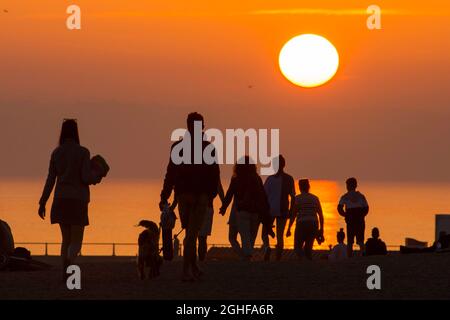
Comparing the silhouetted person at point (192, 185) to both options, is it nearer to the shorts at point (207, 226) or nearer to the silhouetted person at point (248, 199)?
the silhouetted person at point (248, 199)

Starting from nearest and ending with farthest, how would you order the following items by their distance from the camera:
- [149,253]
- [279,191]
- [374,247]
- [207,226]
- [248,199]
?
[149,253] → [248,199] → [207,226] → [279,191] → [374,247]

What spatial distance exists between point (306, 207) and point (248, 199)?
2.07m

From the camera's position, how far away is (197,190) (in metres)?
17.2

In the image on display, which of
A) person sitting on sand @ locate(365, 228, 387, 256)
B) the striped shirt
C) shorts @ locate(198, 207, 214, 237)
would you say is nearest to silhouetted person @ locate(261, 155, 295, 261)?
the striped shirt

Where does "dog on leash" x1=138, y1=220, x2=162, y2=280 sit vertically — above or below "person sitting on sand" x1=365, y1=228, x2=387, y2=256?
below

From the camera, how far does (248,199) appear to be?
21.7 m

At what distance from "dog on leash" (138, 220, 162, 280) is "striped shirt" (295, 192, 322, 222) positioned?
527cm

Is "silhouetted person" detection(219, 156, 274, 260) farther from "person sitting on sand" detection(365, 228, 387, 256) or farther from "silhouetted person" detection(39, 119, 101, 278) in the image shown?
"silhouetted person" detection(39, 119, 101, 278)

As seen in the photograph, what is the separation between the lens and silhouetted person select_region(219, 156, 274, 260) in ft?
70.4

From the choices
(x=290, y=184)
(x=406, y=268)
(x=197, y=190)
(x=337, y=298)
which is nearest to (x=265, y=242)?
(x=290, y=184)

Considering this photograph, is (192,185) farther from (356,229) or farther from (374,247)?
(374,247)

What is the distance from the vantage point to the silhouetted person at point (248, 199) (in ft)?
70.4

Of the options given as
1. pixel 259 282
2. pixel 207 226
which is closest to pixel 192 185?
pixel 259 282
